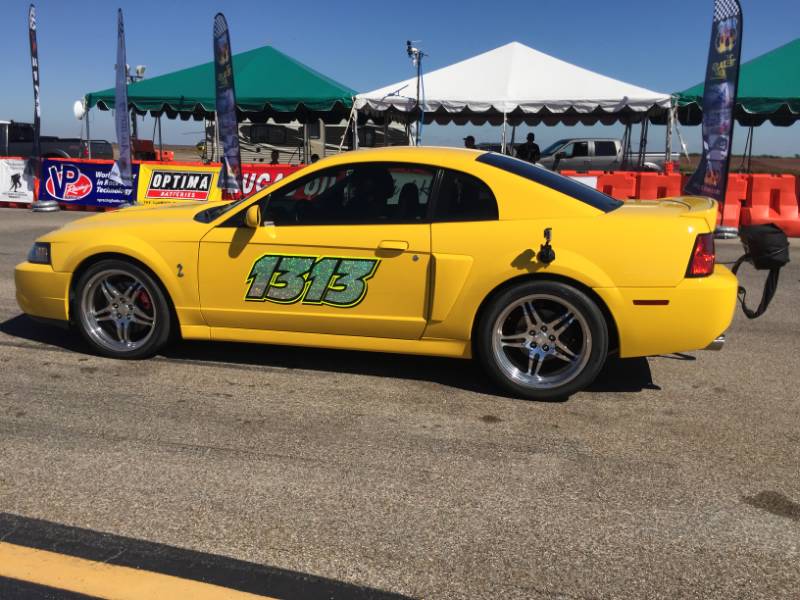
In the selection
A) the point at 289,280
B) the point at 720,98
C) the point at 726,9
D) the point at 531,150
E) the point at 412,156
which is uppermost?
the point at 726,9

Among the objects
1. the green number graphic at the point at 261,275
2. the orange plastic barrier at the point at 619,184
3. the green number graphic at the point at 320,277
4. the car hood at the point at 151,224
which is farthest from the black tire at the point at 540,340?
the orange plastic barrier at the point at 619,184

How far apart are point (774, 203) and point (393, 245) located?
11.5 meters

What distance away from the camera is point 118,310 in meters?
5.00

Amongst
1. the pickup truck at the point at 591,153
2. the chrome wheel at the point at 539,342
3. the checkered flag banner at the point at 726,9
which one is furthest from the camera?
the pickup truck at the point at 591,153

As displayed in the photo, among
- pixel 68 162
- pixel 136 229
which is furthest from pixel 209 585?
pixel 68 162

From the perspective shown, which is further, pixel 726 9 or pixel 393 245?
pixel 726 9

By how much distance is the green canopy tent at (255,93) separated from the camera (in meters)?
18.6

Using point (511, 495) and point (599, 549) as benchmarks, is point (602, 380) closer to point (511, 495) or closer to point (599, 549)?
point (511, 495)

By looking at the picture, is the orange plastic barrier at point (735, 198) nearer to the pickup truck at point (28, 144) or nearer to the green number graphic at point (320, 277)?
the green number graphic at point (320, 277)

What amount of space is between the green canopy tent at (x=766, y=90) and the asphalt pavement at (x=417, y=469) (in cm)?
1336

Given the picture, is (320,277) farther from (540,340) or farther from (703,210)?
(703,210)

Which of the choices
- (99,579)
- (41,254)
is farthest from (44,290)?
(99,579)

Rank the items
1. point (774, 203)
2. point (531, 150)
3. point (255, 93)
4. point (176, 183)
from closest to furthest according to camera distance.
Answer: point (774, 203), point (176, 183), point (531, 150), point (255, 93)

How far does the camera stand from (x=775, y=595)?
248cm
